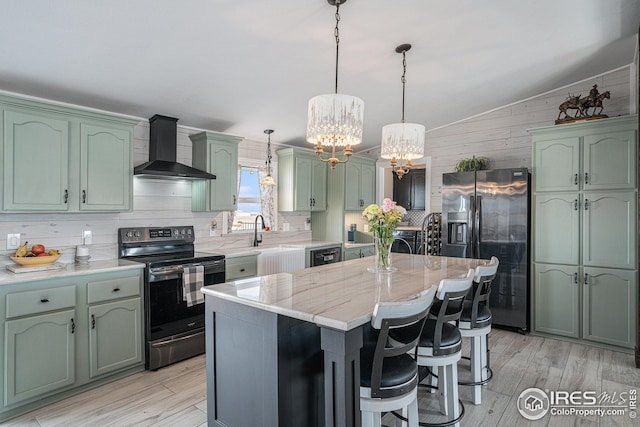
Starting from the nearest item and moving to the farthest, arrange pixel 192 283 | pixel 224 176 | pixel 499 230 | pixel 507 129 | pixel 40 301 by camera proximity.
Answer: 1. pixel 40 301
2. pixel 192 283
3. pixel 224 176
4. pixel 499 230
5. pixel 507 129

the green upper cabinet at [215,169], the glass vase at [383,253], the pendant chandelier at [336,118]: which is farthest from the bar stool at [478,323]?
the green upper cabinet at [215,169]

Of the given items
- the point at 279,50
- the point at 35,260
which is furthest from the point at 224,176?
the point at 35,260

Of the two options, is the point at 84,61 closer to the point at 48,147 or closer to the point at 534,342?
the point at 48,147

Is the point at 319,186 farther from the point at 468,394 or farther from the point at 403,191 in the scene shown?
the point at 468,394

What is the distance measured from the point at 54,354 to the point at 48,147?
5.03 ft

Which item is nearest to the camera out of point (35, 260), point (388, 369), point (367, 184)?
point (388, 369)

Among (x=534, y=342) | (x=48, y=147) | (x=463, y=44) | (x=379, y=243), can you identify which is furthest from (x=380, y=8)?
(x=534, y=342)

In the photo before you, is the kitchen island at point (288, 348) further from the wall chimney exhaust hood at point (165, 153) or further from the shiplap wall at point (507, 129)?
the shiplap wall at point (507, 129)

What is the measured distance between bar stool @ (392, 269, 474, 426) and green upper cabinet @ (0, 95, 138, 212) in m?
2.68

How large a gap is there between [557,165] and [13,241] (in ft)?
16.9

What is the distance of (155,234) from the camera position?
3.72 meters

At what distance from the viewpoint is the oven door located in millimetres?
3180

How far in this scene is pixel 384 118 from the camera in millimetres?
4922

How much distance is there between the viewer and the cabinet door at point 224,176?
4027mm
